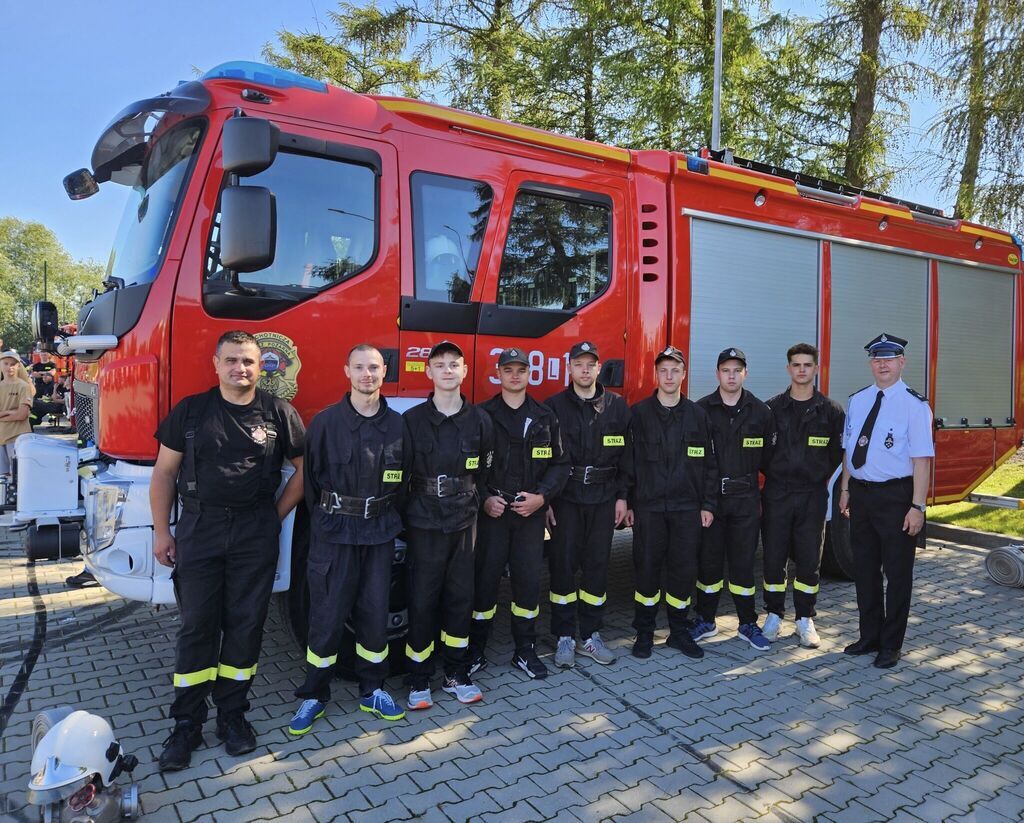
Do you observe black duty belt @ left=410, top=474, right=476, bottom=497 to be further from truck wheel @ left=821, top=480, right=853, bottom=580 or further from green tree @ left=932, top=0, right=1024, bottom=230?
green tree @ left=932, top=0, right=1024, bottom=230

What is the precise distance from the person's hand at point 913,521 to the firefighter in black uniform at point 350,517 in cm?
279

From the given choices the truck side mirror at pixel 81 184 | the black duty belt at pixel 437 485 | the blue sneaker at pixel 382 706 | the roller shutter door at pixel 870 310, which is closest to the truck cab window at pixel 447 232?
the black duty belt at pixel 437 485

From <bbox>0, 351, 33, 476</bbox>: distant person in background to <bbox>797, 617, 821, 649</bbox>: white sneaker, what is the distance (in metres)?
7.02

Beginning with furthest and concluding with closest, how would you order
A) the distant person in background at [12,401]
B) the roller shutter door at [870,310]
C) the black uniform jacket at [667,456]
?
the distant person in background at [12,401]
the roller shutter door at [870,310]
the black uniform jacket at [667,456]

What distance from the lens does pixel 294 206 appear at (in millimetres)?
3260

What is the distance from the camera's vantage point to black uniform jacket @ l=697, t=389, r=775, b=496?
4.16 meters

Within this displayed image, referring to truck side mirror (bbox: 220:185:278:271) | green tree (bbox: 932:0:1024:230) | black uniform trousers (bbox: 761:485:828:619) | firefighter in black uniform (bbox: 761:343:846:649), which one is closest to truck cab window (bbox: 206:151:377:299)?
truck side mirror (bbox: 220:185:278:271)

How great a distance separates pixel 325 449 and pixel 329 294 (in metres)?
0.76

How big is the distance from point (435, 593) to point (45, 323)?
9.88 ft

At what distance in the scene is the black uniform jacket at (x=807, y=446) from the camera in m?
4.25

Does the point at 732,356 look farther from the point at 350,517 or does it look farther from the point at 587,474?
the point at 350,517

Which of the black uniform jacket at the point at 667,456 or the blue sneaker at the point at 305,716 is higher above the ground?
the black uniform jacket at the point at 667,456

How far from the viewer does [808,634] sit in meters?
4.31

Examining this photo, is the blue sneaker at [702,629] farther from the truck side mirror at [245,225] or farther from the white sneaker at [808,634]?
the truck side mirror at [245,225]
